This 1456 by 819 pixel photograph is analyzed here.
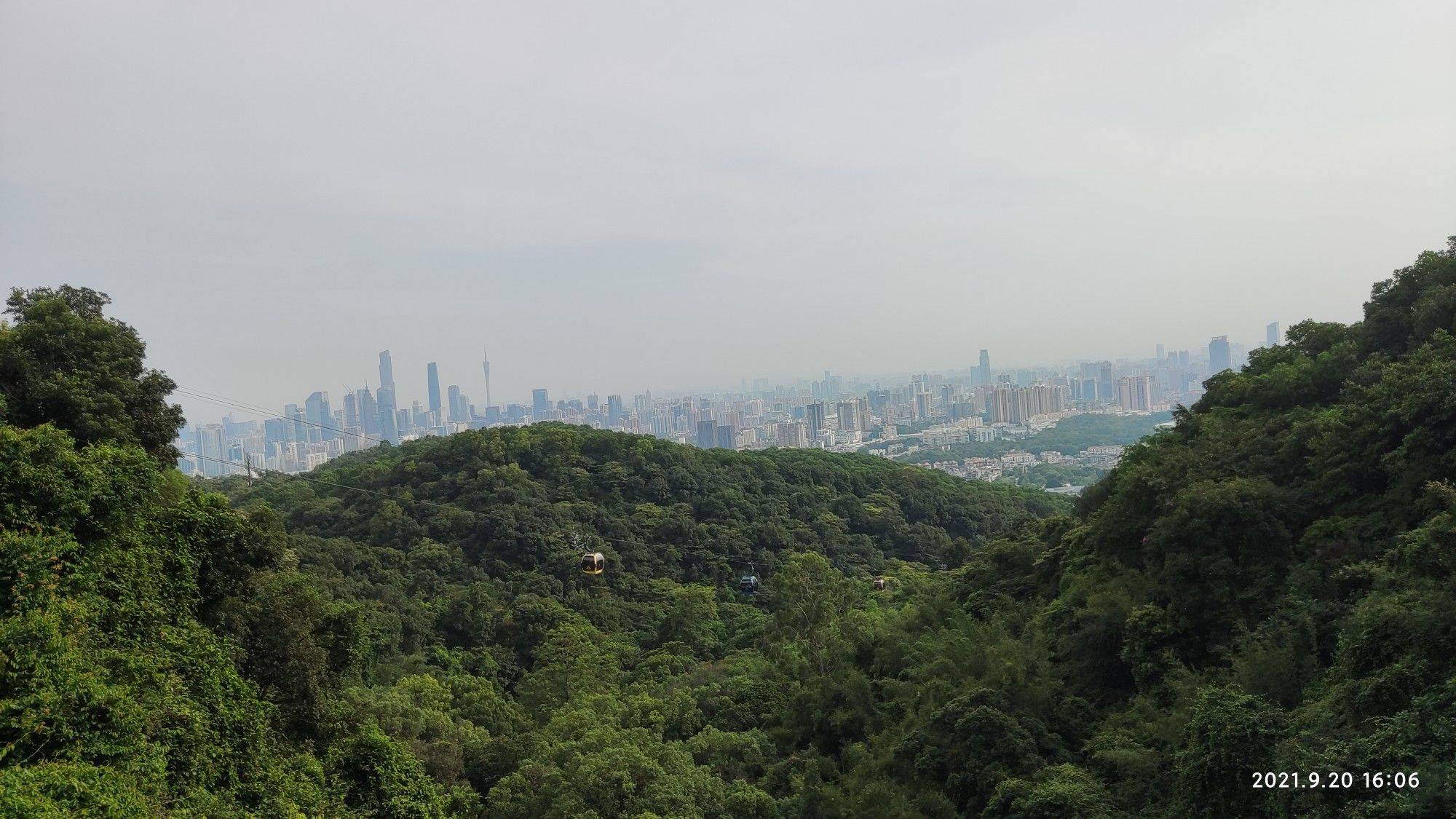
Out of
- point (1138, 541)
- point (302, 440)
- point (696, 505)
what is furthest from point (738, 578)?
point (302, 440)

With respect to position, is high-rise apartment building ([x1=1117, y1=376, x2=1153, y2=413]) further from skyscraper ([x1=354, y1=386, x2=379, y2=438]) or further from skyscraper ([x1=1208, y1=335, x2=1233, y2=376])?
skyscraper ([x1=354, y1=386, x2=379, y2=438])

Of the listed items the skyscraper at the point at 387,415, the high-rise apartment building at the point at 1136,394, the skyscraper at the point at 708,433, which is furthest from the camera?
the skyscraper at the point at 387,415

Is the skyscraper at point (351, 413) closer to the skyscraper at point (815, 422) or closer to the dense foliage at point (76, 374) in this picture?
the skyscraper at point (815, 422)

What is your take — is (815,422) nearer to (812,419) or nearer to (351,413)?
(812,419)

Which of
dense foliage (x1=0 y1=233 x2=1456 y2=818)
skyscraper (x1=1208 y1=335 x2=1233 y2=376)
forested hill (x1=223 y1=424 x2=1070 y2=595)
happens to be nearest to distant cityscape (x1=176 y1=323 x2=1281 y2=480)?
skyscraper (x1=1208 y1=335 x2=1233 y2=376)

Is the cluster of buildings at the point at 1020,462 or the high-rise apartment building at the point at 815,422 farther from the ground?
the high-rise apartment building at the point at 815,422

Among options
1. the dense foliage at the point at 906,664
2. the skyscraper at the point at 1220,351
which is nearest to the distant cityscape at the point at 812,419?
the skyscraper at the point at 1220,351

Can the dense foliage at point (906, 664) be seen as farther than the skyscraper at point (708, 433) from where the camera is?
No
